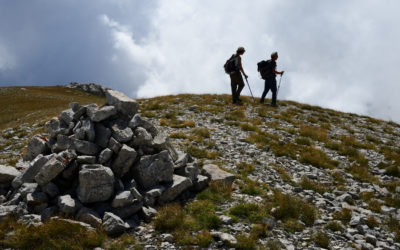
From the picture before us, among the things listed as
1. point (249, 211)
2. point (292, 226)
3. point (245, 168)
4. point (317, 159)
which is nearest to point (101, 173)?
point (249, 211)

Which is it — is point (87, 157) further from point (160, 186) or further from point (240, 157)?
point (240, 157)

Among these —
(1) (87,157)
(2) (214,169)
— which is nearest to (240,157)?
(2) (214,169)

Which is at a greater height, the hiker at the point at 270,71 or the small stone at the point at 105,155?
the hiker at the point at 270,71

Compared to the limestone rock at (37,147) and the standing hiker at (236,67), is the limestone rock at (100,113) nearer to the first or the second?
the limestone rock at (37,147)

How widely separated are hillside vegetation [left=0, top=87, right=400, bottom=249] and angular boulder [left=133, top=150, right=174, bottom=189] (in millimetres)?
1248

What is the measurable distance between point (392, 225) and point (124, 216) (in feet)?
30.9

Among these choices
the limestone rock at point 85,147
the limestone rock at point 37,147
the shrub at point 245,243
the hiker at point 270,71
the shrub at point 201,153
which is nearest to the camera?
the shrub at point 245,243

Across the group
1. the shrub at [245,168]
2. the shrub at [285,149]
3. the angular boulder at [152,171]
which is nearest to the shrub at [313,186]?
the shrub at [245,168]

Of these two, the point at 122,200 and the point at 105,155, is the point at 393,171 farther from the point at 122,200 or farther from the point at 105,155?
the point at 105,155

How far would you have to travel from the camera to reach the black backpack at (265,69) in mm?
25122

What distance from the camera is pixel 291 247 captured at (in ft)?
27.0

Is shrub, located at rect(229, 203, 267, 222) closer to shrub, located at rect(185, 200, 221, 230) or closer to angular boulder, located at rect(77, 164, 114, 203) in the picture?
shrub, located at rect(185, 200, 221, 230)

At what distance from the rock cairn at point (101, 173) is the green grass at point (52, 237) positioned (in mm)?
431

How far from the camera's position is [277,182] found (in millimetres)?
12500
